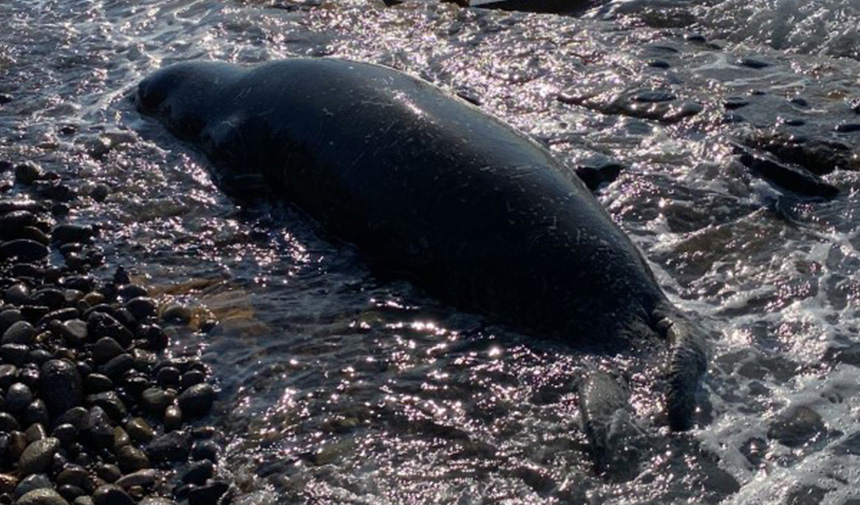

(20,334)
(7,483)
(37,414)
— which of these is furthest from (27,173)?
(7,483)

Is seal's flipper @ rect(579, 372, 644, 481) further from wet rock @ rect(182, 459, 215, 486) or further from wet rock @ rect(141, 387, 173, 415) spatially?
wet rock @ rect(141, 387, 173, 415)

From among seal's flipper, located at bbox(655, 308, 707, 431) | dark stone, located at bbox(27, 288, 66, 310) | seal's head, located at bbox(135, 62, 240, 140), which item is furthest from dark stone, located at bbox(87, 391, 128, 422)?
seal's head, located at bbox(135, 62, 240, 140)

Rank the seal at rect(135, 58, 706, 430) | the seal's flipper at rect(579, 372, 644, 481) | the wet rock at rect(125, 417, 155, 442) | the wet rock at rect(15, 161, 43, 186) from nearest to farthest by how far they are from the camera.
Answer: the seal's flipper at rect(579, 372, 644, 481), the wet rock at rect(125, 417, 155, 442), the seal at rect(135, 58, 706, 430), the wet rock at rect(15, 161, 43, 186)

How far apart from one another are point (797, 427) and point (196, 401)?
265 centimetres

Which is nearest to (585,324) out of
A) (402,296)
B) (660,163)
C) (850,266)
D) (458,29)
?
(402,296)

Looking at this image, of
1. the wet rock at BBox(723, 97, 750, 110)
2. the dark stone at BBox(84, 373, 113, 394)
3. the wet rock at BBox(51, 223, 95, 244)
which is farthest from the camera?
the wet rock at BBox(723, 97, 750, 110)

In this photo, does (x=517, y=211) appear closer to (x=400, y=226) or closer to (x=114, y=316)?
(x=400, y=226)

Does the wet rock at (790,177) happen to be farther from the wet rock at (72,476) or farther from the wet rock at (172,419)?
the wet rock at (72,476)

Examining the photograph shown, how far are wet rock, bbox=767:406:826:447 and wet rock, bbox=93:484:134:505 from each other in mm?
2664

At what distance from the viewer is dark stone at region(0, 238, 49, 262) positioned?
7.02m

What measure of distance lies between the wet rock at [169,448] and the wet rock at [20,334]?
1097 mm

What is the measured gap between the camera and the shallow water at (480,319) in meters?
5.09

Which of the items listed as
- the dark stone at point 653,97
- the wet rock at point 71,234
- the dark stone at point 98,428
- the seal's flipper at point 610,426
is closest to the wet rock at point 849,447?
the seal's flipper at point 610,426

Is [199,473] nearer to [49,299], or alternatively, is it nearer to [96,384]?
[96,384]
